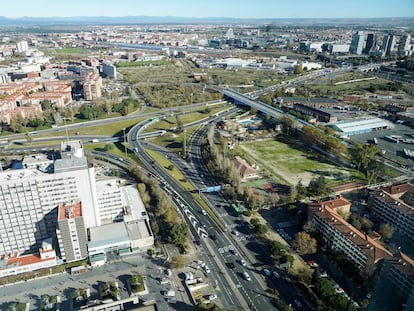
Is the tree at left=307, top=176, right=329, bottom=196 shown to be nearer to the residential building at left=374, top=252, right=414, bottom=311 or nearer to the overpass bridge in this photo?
the overpass bridge

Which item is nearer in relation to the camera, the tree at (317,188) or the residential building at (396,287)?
the residential building at (396,287)

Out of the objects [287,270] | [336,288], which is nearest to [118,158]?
[287,270]

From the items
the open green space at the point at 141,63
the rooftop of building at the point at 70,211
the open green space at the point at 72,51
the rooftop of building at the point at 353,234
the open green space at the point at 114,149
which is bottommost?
the open green space at the point at 114,149

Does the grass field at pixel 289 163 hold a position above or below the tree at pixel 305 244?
below

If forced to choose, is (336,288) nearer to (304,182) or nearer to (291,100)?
(304,182)

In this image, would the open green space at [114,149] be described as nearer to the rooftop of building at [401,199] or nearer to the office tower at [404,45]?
the rooftop of building at [401,199]

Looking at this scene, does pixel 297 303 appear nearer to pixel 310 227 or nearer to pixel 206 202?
pixel 310 227

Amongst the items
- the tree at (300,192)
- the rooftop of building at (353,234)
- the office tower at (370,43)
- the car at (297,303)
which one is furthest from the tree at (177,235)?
the office tower at (370,43)

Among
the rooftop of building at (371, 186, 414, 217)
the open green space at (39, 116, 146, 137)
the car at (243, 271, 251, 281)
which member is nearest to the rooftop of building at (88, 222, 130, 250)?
the car at (243, 271, 251, 281)

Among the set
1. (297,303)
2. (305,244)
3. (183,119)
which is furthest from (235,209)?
(183,119)
